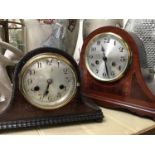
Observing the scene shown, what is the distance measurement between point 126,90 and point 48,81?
0.78ft

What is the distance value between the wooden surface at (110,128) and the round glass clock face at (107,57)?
5.0 inches

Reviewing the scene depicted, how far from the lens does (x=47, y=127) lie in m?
0.61

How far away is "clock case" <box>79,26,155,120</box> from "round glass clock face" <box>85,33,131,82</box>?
1cm

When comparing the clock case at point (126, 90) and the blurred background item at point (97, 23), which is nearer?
the clock case at point (126, 90)

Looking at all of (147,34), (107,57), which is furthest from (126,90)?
(147,34)

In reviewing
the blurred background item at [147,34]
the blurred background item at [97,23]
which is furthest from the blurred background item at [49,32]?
the blurred background item at [147,34]

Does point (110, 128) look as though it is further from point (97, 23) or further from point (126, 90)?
point (97, 23)

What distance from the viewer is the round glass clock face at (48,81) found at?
58 centimetres

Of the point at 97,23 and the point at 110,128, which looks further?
the point at 97,23

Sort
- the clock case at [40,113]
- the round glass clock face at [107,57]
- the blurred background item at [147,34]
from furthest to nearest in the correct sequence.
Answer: the blurred background item at [147,34]
the round glass clock face at [107,57]
the clock case at [40,113]

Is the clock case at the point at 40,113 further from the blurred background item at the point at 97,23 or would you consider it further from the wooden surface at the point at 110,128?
the blurred background item at the point at 97,23

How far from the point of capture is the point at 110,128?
0.61 m

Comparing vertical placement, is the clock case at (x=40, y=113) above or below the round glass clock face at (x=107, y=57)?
below

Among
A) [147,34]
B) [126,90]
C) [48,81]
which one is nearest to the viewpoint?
[48,81]
